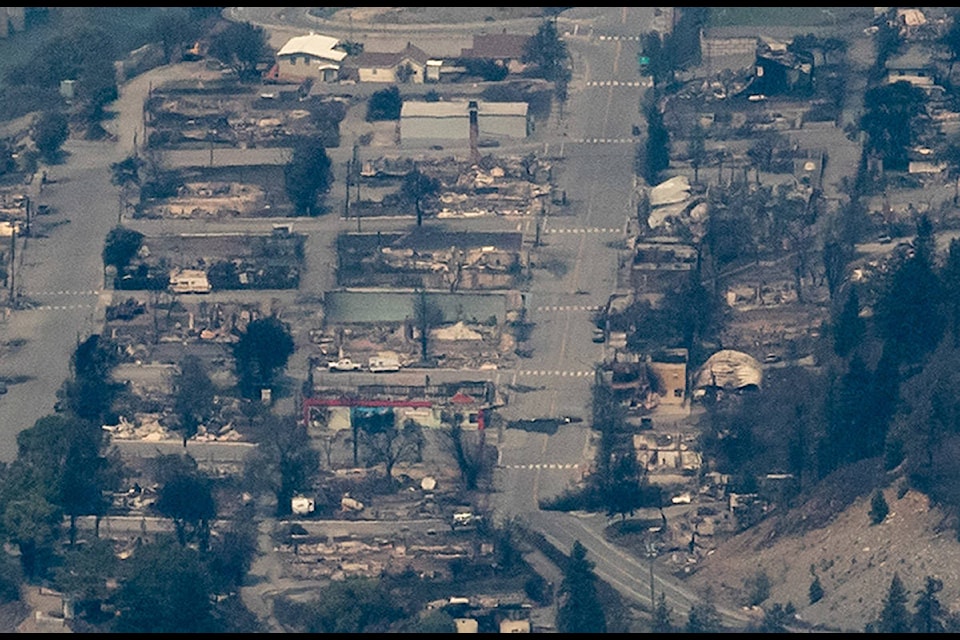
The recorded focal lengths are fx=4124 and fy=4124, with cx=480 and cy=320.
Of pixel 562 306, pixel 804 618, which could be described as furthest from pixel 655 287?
pixel 804 618

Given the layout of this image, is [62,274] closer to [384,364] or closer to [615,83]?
[384,364]

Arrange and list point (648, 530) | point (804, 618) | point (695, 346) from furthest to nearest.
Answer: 1. point (695, 346)
2. point (648, 530)
3. point (804, 618)

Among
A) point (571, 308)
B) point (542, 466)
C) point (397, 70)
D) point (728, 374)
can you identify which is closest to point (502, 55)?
point (397, 70)

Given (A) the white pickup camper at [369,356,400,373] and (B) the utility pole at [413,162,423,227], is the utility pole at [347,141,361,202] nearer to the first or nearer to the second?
(B) the utility pole at [413,162,423,227]

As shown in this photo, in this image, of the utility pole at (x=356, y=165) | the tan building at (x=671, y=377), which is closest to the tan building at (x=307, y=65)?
the utility pole at (x=356, y=165)

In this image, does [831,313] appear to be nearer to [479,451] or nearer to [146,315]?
[479,451]
